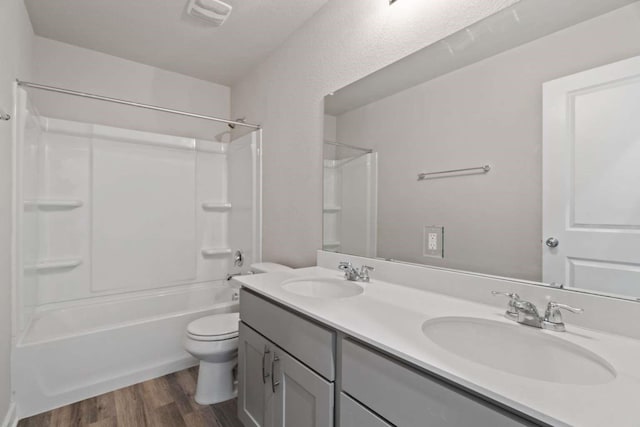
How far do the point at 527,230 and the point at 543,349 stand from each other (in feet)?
1.30

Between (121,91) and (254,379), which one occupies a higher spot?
(121,91)

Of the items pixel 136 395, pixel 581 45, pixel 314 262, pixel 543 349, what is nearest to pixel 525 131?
pixel 581 45

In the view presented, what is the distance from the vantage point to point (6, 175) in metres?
1.58

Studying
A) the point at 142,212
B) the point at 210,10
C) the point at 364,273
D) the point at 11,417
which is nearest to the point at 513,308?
the point at 364,273

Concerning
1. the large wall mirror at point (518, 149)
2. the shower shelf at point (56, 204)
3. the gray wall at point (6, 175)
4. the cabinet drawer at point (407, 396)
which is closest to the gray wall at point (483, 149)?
the large wall mirror at point (518, 149)

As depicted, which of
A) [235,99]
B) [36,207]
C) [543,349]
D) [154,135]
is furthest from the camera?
[235,99]

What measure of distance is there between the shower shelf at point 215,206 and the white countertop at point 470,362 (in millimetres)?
1844

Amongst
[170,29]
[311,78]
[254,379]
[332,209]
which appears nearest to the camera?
[254,379]

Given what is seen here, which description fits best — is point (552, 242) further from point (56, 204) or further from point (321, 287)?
point (56, 204)

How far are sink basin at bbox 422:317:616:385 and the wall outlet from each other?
1.27 feet

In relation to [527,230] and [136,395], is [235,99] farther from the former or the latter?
[527,230]

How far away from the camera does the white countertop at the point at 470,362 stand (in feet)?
1.69

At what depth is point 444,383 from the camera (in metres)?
0.68

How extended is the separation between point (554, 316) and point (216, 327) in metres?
1.76
